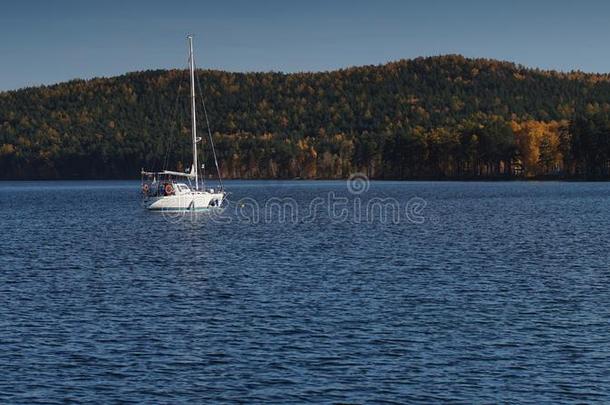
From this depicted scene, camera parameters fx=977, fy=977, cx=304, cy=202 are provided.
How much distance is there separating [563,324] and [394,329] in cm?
622

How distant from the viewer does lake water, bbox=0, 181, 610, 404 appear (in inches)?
1093

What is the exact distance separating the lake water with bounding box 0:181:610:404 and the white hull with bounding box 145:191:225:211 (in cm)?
3731

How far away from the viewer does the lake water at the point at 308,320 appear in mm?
27766

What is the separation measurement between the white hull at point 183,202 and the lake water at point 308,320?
37.3 metres

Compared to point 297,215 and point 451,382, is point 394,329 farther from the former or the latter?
point 297,215

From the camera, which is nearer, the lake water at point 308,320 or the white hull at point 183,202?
the lake water at point 308,320

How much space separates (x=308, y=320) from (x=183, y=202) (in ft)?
257

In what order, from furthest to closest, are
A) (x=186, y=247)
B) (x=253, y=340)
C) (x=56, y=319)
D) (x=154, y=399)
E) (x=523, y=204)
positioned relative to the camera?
1. (x=523, y=204)
2. (x=186, y=247)
3. (x=56, y=319)
4. (x=253, y=340)
5. (x=154, y=399)

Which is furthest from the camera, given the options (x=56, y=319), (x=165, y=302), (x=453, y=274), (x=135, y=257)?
(x=135, y=257)

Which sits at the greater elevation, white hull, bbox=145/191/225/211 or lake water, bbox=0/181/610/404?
white hull, bbox=145/191/225/211

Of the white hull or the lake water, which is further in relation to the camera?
the white hull

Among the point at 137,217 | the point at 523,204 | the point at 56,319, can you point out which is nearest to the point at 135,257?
the point at 56,319

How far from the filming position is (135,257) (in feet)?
208

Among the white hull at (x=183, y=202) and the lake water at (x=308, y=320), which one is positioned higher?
the white hull at (x=183, y=202)
